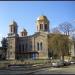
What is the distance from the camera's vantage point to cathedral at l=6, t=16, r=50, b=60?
8762 centimetres

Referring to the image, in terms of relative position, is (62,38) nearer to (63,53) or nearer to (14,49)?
(63,53)

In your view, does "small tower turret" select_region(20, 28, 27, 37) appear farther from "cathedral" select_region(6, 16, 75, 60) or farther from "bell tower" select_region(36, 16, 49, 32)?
"bell tower" select_region(36, 16, 49, 32)

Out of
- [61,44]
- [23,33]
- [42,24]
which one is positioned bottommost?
[61,44]

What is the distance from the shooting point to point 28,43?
9119 centimetres

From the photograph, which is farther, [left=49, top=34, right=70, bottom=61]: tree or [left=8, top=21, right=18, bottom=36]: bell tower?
[left=8, top=21, right=18, bottom=36]: bell tower

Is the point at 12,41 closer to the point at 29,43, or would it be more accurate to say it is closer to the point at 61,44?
the point at 29,43

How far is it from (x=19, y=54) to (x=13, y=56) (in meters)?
3.70

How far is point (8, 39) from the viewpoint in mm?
91000

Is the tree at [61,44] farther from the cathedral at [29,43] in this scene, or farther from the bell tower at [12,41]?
the bell tower at [12,41]

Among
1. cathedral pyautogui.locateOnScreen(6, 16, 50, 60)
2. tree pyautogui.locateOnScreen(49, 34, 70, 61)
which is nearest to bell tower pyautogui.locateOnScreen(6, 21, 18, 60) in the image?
cathedral pyautogui.locateOnScreen(6, 16, 50, 60)

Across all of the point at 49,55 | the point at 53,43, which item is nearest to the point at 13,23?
the point at 49,55

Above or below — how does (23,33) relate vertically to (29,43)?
above

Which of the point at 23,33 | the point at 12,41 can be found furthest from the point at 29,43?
the point at 23,33

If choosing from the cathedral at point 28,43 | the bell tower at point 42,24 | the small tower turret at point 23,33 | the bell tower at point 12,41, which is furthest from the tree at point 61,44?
the small tower turret at point 23,33
